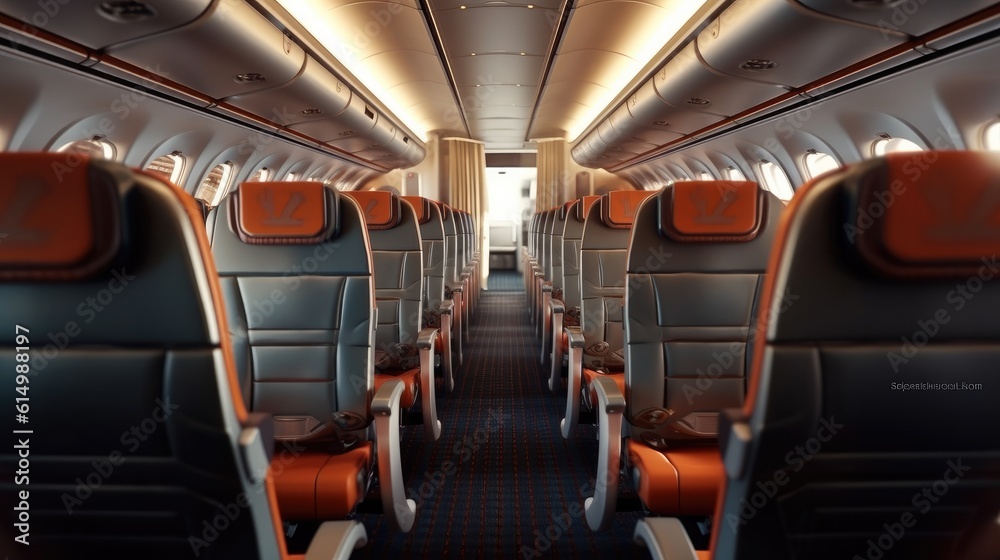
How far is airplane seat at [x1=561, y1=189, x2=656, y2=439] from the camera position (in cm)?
373

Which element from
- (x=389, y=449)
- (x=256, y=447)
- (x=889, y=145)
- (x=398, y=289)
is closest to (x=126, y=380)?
(x=256, y=447)

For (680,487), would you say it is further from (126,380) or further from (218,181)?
(218,181)

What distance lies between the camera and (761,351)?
1105mm

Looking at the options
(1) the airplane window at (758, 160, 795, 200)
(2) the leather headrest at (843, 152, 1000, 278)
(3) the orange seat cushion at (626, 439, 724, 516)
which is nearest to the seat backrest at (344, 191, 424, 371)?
(3) the orange seat cushion at (626, 439, 724, 516)

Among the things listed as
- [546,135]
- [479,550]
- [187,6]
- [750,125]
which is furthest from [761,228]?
[546,135]

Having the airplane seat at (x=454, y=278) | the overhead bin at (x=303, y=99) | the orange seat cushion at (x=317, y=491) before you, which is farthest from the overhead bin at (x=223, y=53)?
the orange seat cushion at (x=317, y=491)

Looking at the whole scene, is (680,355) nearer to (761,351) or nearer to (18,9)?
(761,351)

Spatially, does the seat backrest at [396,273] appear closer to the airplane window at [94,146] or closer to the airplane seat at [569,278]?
the airplane seat at [569,278]

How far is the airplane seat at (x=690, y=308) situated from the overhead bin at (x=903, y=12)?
3.39 ft

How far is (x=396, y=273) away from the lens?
12.6ft

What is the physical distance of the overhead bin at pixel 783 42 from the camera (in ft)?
9.47

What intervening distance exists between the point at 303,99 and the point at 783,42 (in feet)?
13.4

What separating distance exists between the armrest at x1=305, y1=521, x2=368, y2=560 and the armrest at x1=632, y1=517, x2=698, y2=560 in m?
0.72

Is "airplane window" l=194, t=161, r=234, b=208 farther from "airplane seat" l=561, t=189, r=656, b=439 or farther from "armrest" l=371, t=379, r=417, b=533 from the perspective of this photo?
"armrest" l=371, t=379, r=417, b=533
